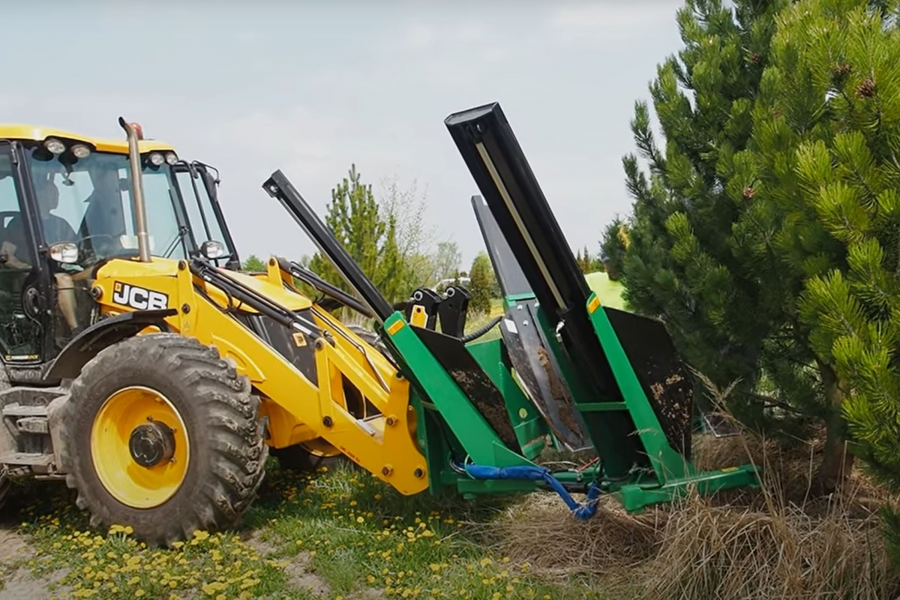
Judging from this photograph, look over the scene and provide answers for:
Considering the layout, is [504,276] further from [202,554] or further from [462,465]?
[202,554]

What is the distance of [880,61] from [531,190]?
1438mm

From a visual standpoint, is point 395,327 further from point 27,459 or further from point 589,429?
point 27,459

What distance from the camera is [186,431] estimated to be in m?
4.53

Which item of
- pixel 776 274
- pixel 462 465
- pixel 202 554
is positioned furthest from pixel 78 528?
pixel 776 274

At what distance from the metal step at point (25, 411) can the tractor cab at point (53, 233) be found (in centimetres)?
38

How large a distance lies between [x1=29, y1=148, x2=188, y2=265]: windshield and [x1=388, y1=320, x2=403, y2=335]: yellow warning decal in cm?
226

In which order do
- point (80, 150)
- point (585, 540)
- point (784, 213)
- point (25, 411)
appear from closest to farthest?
point (784, 213) < point (585, 540) < point (25, 411) < point (80, 150)

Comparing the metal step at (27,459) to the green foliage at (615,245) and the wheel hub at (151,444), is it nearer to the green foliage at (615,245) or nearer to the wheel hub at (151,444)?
the wheel hub at (151,444)

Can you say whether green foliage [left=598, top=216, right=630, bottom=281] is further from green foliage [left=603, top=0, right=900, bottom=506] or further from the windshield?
the windshield

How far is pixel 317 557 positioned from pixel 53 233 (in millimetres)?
2653

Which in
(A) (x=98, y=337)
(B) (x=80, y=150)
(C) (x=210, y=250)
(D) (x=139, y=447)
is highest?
Result: (B) (x=80, y=150)

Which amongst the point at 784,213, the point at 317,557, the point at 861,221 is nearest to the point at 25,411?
the point at 317,557

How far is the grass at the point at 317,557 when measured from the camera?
3914mm

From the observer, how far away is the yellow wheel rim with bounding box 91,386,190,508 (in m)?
4.66
